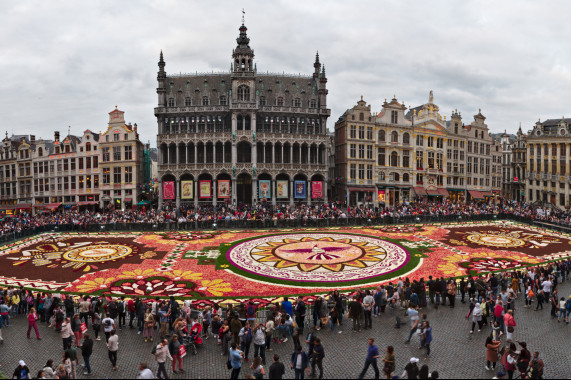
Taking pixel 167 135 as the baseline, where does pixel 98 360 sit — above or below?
below

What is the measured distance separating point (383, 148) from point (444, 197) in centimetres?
1470

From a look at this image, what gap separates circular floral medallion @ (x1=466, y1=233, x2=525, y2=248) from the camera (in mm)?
35403

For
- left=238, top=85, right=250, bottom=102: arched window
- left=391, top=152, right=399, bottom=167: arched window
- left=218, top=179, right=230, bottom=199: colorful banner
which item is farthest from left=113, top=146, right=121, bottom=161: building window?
left=391, top=152, right=399, bottom=167: arched window

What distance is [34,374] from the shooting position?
44.1 ft

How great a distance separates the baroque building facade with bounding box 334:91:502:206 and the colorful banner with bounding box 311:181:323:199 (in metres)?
4.88

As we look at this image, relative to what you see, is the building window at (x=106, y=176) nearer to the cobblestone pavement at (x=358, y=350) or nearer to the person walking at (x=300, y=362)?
the cobblestone pavement at (x=358, y=350)

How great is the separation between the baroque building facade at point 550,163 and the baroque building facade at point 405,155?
9155 mm

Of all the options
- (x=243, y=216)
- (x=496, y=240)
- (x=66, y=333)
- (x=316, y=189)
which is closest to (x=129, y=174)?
(x=243, y=216)

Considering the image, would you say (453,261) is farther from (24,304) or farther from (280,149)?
(280,149)

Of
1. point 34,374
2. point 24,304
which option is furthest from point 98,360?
point 24,304

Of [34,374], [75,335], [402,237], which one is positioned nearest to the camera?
[34,374]

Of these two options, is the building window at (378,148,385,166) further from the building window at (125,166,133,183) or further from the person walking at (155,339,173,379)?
the person walking at (155,339,173,379)

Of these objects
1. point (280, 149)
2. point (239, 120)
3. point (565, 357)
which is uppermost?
point (239, 120)

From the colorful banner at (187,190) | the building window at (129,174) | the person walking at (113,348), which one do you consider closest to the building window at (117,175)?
the building window at (129,174)
